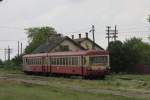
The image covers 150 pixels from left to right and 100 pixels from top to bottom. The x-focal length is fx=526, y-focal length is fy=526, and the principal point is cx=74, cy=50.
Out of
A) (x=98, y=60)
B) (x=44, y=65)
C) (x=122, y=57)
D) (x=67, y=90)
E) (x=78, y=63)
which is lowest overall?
(x=67, y=90)

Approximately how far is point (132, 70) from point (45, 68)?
20636 millimetres

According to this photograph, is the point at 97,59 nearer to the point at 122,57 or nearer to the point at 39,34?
the point at 122,57

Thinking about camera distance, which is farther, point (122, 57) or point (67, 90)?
point (122, 57)

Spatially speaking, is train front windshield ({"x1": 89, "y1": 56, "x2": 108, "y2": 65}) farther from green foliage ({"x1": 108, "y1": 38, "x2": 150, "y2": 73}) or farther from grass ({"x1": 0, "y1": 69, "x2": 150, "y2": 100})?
green foliage ({"x1": 108, "y1": 38, "x2": 150, "y2": 73})

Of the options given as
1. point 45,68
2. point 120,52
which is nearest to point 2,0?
point 45,68

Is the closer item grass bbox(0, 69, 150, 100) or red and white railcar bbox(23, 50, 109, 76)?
grass bbox(0, 69, 150, 100)

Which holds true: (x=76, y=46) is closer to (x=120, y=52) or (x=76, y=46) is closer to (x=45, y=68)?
(x=120, y=52)

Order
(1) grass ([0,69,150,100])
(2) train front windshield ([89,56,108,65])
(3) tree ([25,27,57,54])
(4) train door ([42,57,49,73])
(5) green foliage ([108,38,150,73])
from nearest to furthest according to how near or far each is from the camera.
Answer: (1) grass ([0,69,150,100]), (2) train front windshield ([89,56,108,65]), (4) train door ([42,57,49,73]), (5) green foliage ([108,38,150,73]), (3) tree ([25,27,57,54])

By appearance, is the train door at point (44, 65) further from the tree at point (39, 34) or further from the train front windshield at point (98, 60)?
the tree at point (39, 34)

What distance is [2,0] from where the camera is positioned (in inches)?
952

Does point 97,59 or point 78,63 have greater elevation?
point 97,59

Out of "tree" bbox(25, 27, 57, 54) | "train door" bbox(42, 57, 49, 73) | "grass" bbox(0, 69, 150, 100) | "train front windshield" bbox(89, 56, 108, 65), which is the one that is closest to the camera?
"grass" bbox(0, 69, 150, 100)

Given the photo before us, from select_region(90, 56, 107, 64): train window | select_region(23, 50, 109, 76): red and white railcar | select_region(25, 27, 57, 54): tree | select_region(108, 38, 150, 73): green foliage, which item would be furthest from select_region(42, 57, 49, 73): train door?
select_region(25, 27, 57, 54): tree

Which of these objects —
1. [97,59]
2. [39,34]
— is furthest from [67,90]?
[39,34]
